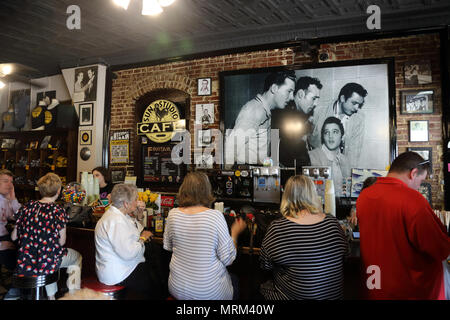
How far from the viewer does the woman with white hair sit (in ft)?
7.60

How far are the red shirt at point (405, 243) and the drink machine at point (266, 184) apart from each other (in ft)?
8.14

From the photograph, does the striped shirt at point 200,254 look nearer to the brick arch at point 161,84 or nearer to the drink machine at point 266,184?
the drink machine at point 266,184

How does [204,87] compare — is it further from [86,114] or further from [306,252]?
[306,252]

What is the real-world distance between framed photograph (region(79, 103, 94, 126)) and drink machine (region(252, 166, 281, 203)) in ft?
11.4

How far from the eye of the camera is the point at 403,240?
1.88 metres

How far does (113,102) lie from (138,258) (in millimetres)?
4322

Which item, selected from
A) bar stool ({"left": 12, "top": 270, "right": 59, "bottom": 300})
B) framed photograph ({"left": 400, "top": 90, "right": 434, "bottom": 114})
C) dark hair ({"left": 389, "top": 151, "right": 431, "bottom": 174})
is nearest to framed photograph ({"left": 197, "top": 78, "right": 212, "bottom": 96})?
framed photograph ({"left": 400, "top": 90, "right": 434, "bottom": 114})

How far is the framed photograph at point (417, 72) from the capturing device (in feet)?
13.2

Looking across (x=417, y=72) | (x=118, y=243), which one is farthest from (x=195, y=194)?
(x=417, y=72)

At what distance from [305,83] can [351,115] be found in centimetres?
81

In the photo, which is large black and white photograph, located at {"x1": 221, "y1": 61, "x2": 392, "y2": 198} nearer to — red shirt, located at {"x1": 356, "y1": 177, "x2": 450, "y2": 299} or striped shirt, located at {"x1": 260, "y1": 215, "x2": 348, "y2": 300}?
red shirt, located at {"x1": 356, "y1": 177, "x2": 450, "y2": 299}

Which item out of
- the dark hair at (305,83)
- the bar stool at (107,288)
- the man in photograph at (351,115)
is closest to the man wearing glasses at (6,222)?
the bar stool at (107,288)

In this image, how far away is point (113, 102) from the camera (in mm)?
6070

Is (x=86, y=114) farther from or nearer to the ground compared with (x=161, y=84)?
nearer to the ground
